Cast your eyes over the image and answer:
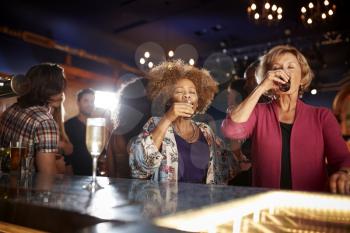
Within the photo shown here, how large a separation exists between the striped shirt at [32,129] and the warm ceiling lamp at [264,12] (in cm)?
295

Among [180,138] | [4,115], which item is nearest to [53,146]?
[4,115]

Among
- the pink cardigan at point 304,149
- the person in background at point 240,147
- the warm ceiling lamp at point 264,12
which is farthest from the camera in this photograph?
the warm ceiling lamp at point 264,12

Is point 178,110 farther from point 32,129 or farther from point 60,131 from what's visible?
point 60,131

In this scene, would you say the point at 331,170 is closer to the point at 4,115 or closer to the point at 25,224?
the point at 25,224

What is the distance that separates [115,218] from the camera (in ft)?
2.01

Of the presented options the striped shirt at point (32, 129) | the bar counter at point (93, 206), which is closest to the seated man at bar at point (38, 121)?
the striped shirt at point (32, 129)

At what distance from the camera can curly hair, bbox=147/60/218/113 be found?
2094mm

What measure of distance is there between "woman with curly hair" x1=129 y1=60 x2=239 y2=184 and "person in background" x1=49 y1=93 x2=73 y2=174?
81 cm

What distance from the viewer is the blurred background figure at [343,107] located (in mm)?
7629

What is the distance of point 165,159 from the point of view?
1.77 m

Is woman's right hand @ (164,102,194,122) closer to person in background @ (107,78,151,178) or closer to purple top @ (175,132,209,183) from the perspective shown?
purple top @ (175,132,209,183)

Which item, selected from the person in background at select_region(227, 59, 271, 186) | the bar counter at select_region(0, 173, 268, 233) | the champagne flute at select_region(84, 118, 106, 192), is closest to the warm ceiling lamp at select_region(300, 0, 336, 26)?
the person in background at select_region(227, 59, 271, 186)

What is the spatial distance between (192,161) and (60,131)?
68.7 inches

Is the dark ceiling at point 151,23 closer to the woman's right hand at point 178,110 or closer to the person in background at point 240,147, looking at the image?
the person in background at point 240,147
